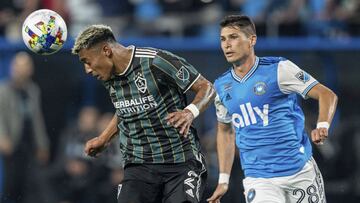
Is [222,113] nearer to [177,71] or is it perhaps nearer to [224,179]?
[224,179]

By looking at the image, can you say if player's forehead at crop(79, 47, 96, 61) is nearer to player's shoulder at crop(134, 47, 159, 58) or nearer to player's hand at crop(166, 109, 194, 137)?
player's shoulder at crop(134, 47, 159, 58)

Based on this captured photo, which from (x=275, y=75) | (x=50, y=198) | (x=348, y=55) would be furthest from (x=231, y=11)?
(x=275, y=75)

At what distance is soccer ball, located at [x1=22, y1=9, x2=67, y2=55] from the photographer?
8883 mm

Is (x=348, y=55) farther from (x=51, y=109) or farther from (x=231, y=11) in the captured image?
(x=51, y=109)

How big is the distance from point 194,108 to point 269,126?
113cm

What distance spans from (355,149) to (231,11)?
2.87 m

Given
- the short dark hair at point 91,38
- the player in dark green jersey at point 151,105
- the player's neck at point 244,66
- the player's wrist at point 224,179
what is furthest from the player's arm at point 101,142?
the player's neck at point 244,66

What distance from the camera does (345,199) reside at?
1448 centimetres

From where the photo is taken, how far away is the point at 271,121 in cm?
894

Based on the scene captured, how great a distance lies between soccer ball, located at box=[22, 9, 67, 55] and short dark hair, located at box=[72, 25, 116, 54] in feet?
2.14

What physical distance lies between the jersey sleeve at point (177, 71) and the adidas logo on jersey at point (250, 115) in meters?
0.83

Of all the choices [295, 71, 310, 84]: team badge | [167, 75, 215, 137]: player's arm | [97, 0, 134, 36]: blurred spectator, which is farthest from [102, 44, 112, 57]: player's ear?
[97, 0, 134, 36]: blurred spectator

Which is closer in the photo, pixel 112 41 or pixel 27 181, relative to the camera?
pixel 112 41

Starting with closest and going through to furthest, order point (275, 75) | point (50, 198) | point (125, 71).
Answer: point (125, 71) < point (275, 75) < point (50, 198)
